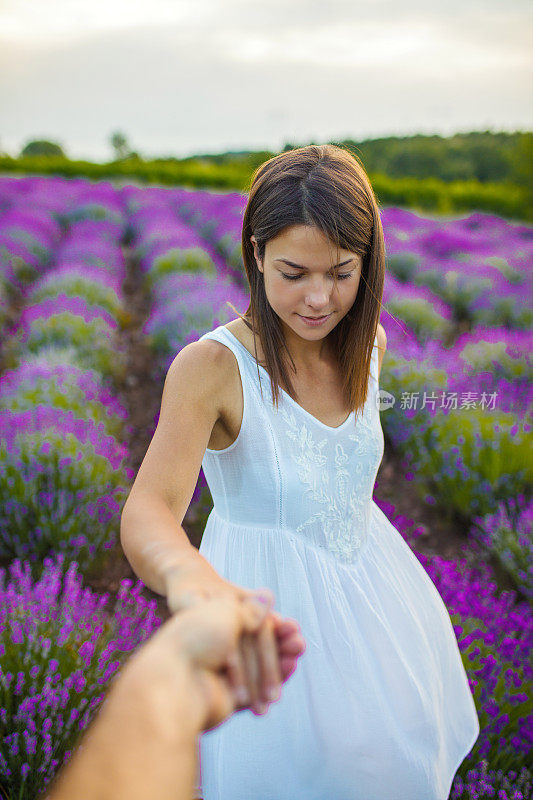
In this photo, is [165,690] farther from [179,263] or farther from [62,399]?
[179,263]

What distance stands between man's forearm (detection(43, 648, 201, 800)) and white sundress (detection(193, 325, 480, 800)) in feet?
2.77

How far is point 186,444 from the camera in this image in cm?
121

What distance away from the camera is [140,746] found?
0.49 m

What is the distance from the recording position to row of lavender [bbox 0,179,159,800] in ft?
5.16

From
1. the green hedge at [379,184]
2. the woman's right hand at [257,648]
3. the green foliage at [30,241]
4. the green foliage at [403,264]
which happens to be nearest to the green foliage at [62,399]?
the woman's right hand at [257,648]

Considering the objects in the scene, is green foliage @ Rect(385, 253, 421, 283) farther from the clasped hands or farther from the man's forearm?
the man's forearm

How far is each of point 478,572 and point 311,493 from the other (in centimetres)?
199

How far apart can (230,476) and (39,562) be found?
5.36 ft

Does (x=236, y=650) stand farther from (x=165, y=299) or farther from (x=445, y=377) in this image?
(x=165, y=299)

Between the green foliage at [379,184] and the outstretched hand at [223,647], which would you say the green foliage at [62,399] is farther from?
the green foliage at [379,184]

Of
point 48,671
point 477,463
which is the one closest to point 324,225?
point 48,671

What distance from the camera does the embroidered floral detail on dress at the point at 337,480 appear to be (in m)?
1.42

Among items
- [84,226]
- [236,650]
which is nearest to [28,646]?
[236,650]

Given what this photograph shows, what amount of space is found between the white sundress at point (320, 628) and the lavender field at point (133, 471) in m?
0.39
